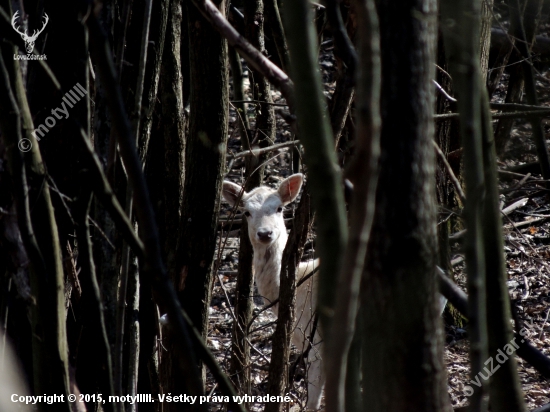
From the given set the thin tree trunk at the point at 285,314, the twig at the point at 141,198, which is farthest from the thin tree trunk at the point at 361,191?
the thin tree trunk at the point at 285,314

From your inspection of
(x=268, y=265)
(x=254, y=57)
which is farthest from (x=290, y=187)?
(x=254, y=57)

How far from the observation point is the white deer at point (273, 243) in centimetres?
618

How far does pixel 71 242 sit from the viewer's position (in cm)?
450

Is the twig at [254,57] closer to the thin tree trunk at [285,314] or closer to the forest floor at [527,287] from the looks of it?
the thin tree trunk at [285,314]

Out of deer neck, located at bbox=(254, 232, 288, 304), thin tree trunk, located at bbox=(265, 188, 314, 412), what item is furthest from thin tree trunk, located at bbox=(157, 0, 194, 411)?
deer neck, located at bbox=(254, 232, 288, 304)

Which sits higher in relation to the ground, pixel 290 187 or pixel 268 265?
pixel 290 187

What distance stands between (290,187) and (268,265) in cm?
84

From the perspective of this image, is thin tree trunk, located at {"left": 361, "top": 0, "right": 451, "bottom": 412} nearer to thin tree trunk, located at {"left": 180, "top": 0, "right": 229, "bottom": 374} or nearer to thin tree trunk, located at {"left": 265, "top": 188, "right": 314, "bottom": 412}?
thin tree trunk, located at {"left": 180, "top": 0, "right": 229, "bottom": 374}

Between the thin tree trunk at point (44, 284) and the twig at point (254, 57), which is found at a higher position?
the twig at point (254, 57)

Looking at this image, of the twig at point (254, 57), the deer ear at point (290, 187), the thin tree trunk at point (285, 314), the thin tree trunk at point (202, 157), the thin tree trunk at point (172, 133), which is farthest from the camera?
the deer ear at point (290, 187)

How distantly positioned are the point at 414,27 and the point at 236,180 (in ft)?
27.1

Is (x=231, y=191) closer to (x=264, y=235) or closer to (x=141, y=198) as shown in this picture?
(x=264, y=235)

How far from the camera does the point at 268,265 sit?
22.0ft

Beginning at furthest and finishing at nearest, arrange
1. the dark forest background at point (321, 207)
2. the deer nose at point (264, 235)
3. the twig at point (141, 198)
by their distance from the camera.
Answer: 1. the deer nose at point (264, 235)
2. the twig at point (141, 198)
3. the dark forest background at point (321, 207)
